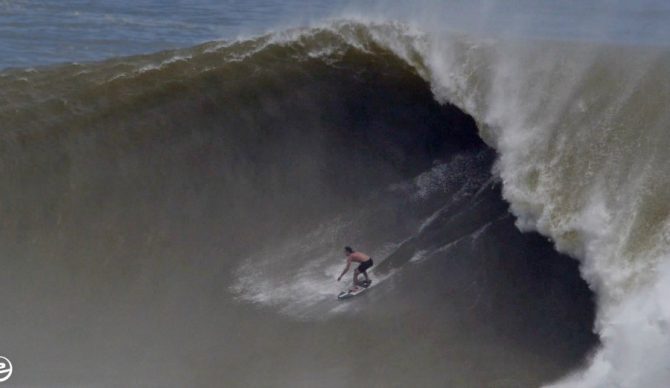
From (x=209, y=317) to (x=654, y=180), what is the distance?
5.82 meters

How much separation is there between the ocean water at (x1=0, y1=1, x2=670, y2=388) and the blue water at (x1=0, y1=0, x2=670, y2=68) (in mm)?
931

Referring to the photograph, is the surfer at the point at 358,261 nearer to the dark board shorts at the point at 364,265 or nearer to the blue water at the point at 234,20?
the dark board shorts at the point at 364,265

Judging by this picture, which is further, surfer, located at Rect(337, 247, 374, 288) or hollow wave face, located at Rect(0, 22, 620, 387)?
surfer, located at Rect(337, 247, 374, 288)

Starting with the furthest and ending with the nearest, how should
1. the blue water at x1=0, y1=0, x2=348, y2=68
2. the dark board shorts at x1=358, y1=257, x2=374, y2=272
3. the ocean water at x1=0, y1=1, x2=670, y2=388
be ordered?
the blue water at x1=0, y1=0, x2=348, y2=68
the dark board shorts at x1=358, y1=257, x2=374, y2=272
the ocean water at x1=0, y1=1, x2=670, y2=388

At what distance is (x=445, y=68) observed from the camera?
531 inches

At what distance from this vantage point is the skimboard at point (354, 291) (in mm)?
11203

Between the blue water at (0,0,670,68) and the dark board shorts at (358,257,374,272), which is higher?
the blue water at (0,0,670,68)

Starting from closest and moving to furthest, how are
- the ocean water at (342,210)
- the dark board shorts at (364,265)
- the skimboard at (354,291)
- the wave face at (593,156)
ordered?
the wave face at (593,156) → the ocean water at (342,210) → the skimboard at (354,291) → the dark board shorts at (364,265)

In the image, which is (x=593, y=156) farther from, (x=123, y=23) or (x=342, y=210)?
(x=123, y=23)

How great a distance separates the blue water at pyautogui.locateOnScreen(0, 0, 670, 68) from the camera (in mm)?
16172

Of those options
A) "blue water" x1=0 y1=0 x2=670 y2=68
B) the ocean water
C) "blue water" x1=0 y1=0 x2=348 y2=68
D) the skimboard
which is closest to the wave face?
the ocean water

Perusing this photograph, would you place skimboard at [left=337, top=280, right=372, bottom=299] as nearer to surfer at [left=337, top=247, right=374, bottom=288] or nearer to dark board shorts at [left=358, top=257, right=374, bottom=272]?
surfer at [left=337, top=247, right=374, bottom=288]

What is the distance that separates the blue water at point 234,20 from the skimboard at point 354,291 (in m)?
5.57

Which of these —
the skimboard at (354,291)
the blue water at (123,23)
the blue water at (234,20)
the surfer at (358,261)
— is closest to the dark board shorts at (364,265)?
the surfer at (358,261)
